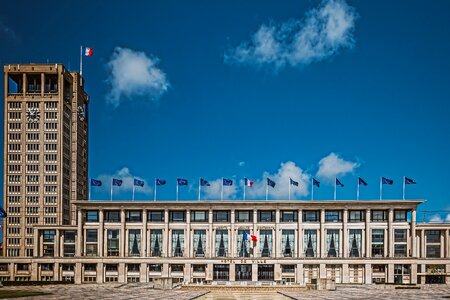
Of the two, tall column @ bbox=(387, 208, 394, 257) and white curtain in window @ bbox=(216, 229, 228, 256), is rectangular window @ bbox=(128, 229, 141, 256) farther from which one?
tall column @ bbox=(387, 208, 394, 257)

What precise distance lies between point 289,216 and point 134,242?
37180 millimetres

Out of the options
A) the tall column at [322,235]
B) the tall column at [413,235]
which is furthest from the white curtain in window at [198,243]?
the tall column at [413,235]

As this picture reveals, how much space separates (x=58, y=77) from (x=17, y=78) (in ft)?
39.6

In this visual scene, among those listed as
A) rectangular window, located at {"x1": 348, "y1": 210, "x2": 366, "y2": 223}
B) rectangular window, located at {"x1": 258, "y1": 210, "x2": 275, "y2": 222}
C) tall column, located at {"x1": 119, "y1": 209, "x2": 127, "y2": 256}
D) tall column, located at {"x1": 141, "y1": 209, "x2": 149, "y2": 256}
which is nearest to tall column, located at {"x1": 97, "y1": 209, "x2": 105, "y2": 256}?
tall column, located at {"x1": 119, "y1": 209, "x2": 127, "y2": 256}

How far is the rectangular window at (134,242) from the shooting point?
139375 mm

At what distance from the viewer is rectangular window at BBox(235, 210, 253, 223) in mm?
139425

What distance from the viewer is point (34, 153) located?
526ft

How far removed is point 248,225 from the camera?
138 metres

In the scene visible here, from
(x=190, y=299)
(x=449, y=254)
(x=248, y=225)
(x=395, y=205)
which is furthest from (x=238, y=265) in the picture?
(x=190, y=299)

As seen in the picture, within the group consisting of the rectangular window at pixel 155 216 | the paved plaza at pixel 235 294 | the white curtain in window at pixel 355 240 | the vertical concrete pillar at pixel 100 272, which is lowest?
the vertical concrete pillar at pixel 100 272

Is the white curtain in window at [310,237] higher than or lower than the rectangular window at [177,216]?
lower

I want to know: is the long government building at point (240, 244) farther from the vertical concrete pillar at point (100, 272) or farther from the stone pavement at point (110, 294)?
the stone pavement at point (110, 294)

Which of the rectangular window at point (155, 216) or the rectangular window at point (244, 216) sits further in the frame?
the rectangular window at point (155, 216)

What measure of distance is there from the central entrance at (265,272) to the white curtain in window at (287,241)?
5.26 meters
